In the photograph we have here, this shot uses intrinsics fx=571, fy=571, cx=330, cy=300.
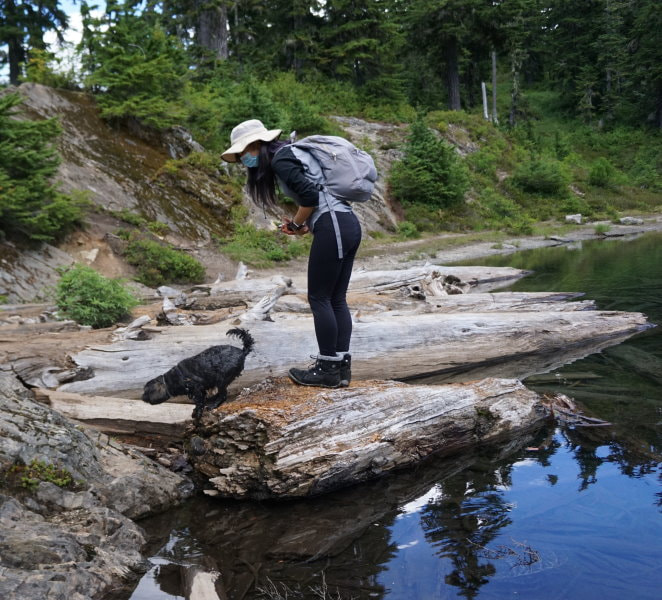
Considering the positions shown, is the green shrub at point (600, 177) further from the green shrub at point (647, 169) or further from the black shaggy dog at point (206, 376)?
the black shaggy dog at point (206, 376)

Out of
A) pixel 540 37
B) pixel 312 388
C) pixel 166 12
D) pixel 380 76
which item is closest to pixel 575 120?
pixel 540 37

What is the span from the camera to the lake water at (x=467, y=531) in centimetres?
342

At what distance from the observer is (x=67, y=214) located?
12.8 metres

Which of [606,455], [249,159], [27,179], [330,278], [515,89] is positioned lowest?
[606,455]

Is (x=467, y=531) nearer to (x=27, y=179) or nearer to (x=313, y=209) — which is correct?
(x=313, y=209)

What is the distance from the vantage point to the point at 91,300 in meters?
8.36

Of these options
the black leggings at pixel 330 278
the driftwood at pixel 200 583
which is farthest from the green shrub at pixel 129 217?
the driftwood at pixel 200 583

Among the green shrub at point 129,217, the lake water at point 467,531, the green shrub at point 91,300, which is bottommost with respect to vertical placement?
the lake water at point 467,531

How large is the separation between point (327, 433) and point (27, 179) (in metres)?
10.1

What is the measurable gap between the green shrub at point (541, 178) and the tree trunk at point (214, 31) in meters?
16.0

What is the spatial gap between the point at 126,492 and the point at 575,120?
152 feet

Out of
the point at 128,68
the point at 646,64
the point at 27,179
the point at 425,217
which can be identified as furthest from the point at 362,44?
the point at 646,64

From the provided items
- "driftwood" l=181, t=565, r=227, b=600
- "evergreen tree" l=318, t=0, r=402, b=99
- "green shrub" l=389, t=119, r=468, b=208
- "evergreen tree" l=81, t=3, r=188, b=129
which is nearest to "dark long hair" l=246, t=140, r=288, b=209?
"driftwood" l=181, t=565, r=227, b=600

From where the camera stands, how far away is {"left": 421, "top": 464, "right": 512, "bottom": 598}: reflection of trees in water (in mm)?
3533
